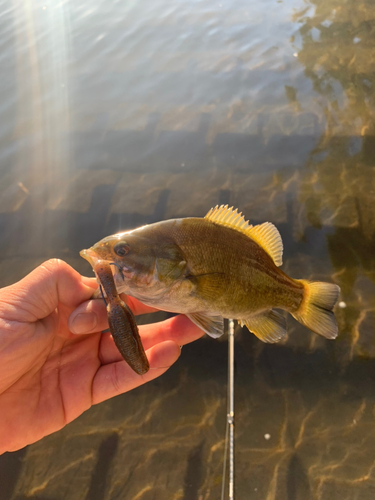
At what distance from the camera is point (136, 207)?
5414 millimetres

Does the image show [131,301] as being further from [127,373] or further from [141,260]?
[141,260]

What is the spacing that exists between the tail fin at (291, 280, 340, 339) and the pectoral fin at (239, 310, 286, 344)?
0.62 ft

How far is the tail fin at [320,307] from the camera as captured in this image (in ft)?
8.19

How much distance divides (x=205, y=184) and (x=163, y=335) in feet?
11.0

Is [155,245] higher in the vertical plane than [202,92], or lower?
higher

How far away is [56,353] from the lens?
2758 mm

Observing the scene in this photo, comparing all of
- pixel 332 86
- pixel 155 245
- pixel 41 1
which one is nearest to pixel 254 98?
pixel 332 86

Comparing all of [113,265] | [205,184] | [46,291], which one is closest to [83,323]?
[46,291]

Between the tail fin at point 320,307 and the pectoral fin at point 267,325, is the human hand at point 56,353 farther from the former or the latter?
the tail fin at point 320,307

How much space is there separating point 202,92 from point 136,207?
3.68 meters

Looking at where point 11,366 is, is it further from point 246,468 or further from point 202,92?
point 202,92

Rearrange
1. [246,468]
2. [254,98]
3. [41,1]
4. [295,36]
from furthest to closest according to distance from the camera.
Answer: [41,1], [295,36], [254,98], [246,468]

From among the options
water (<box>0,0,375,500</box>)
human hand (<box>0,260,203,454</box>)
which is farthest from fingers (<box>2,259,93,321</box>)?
water (<box>0,0,375,500</box>)

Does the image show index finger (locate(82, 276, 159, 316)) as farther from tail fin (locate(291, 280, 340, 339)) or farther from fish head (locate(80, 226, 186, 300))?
tail fin (locate(291, 280, 340, 339))
